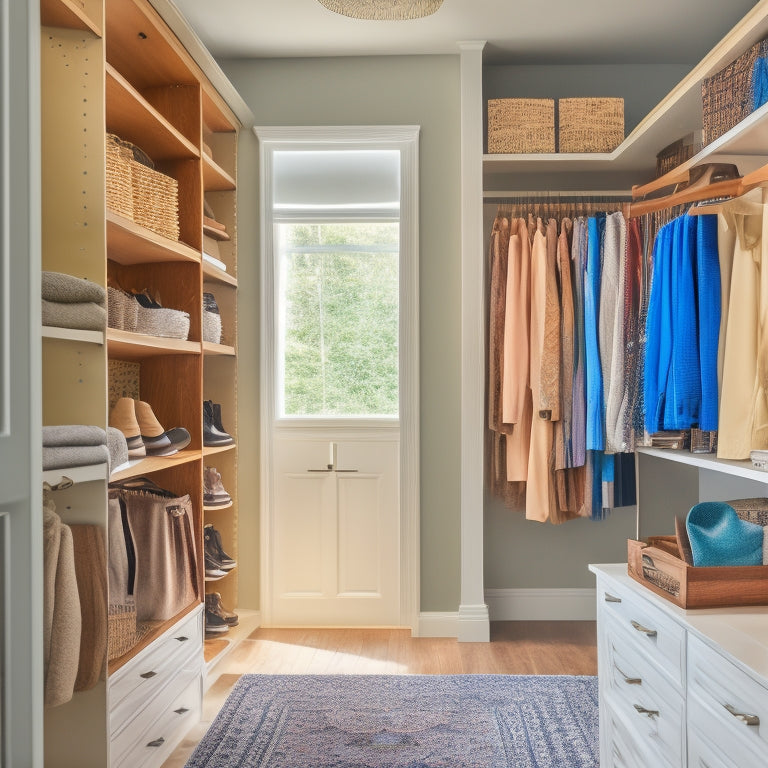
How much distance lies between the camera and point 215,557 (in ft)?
11.3

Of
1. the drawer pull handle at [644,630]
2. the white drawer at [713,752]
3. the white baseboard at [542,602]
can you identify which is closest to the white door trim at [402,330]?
the white baseboard at [542,602]

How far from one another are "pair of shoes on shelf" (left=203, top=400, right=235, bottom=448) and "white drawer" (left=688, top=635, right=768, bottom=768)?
2193mm

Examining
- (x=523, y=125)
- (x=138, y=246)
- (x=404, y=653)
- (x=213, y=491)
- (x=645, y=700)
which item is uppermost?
(x=523, y=125)

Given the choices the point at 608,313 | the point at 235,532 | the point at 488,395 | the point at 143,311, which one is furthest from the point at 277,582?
the point at 608,313

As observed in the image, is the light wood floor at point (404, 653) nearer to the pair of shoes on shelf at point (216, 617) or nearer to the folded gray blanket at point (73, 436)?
the pair of shoes on shelf at point (216, 617)

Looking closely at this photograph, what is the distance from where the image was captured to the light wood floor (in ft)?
10.5

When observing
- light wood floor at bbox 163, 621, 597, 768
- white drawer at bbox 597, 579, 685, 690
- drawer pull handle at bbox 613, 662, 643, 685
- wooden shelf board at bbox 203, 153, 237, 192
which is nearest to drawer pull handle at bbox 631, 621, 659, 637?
white drawer at bbox 597, 579, 685, 690

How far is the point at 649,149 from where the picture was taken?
3385mm

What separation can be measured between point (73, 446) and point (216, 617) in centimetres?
187

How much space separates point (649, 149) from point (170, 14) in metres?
2.07

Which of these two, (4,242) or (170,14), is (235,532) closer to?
(170,14)

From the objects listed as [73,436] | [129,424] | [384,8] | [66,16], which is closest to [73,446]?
[73,436]

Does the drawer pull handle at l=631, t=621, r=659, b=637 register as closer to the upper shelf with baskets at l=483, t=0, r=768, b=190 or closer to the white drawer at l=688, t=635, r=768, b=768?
the white drawer at l=688, t=635, r=768, b=768

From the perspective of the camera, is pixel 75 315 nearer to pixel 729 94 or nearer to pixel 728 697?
pixel 728 697
